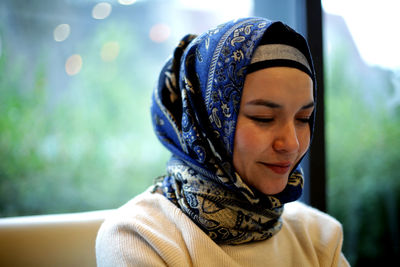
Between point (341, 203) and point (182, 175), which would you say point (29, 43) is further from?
point (341, 203)

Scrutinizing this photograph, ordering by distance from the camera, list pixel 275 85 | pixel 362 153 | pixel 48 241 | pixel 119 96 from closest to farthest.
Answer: pixel 275 85 < pixel 48 241 < pixel 119 96 < pixel 362 153

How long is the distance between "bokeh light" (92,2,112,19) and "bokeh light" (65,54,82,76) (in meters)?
0.22

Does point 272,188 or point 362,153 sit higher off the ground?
point 272,188

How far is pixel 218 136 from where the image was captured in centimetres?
83

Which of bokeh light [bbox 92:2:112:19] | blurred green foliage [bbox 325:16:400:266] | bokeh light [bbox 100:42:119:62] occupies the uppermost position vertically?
bokeh light [bbox 92:2:112:19]

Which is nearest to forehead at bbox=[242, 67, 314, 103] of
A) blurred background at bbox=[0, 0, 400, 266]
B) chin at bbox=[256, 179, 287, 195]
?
chin at bbox=[256, 179, 287, 195]

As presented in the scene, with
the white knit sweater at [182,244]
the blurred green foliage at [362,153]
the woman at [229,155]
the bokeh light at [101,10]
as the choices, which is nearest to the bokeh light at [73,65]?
the bokeh light at [101,10]

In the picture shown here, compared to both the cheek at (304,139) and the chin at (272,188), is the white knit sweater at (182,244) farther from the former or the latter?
the cheek at (304,139)

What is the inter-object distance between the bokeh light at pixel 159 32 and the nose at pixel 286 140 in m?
1.05

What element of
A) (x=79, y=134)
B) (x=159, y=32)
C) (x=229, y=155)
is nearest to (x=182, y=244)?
(x=229, y=155)

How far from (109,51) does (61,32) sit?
23cm

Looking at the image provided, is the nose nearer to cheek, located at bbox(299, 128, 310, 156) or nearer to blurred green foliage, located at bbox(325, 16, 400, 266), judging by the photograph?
cheek, located at bbox(299, 128, 310, 156)

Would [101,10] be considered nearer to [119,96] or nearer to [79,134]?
[119,96]

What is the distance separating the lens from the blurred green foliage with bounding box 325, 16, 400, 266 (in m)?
1.84
